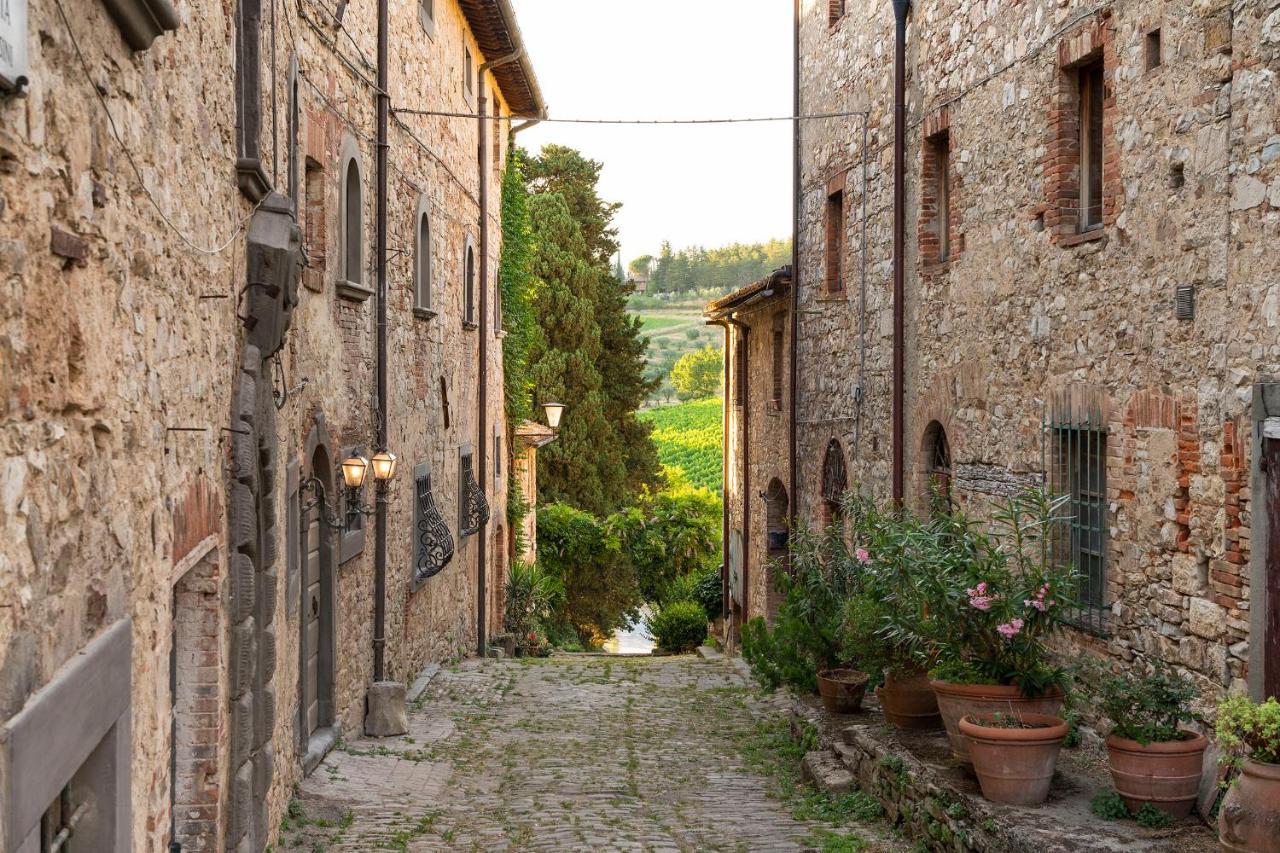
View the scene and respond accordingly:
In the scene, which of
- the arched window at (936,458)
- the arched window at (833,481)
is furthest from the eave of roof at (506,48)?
the arched window at (936,458)

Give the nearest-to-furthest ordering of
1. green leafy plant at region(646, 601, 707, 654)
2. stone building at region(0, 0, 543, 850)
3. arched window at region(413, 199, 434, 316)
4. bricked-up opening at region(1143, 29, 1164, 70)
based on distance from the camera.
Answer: stone building at region(0, 0, 543, 850)
bricked-up opening at region(1143, 29, 1164, 70)
arched window at region(413, 199, 434, 316)
green leafy plant at region(646, 601, 707, 654)

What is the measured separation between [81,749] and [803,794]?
A: 261 inches

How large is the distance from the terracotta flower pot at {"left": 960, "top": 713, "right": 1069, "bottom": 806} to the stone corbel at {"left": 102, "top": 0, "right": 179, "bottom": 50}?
4937 mm

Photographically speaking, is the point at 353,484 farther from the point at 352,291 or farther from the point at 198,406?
the point at 198,406

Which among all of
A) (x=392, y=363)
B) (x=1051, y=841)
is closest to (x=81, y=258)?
(x=1051, y=841)

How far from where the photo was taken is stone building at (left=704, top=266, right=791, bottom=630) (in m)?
17.4

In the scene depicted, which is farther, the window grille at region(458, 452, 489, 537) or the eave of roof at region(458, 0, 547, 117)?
the window grille at region(458, 452, 489, 537)

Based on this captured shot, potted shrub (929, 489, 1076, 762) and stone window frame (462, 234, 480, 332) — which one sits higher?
stone window frame (462, 234, 480, 332)

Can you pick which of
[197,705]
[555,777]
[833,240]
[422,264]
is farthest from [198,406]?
[833,240]

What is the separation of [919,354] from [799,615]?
8.51ft

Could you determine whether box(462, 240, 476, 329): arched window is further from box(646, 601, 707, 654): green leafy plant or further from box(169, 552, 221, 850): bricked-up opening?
box(169, 552, 221, 850): bricked-up opening

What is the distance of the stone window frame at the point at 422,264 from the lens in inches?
504

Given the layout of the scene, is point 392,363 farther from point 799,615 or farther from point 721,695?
point 721,695

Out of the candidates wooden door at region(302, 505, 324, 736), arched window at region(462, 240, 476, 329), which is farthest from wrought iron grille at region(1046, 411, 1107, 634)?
arched window at region(462, 240, 476, 329)
